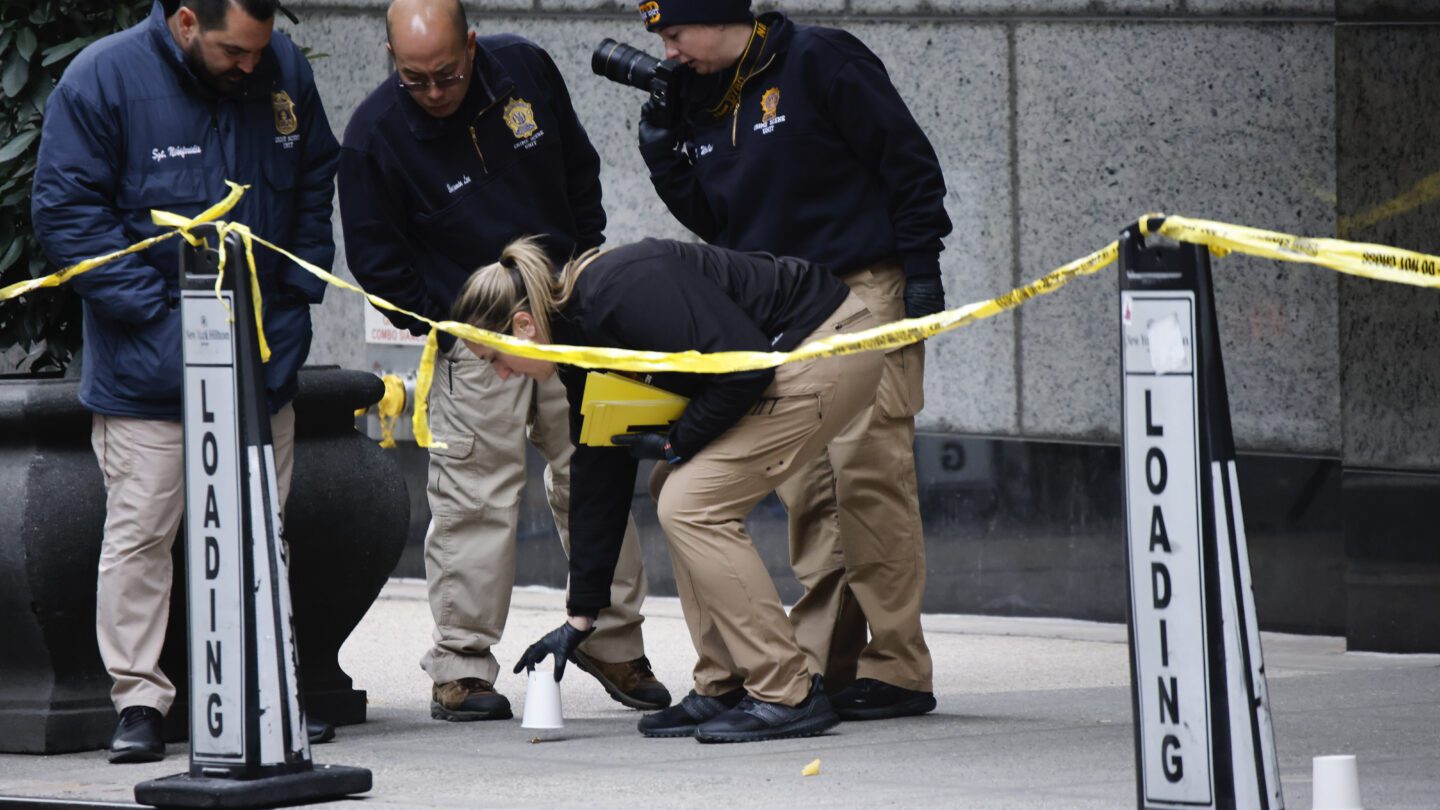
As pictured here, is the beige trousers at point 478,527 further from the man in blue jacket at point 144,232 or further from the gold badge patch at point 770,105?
the gold badge patch at point 770,105

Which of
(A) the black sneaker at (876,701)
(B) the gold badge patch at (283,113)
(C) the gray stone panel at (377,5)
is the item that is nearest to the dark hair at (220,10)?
(B) the gold badge patch at (283,113)

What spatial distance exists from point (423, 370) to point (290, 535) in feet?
3.14

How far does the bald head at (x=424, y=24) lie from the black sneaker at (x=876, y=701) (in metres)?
2.01

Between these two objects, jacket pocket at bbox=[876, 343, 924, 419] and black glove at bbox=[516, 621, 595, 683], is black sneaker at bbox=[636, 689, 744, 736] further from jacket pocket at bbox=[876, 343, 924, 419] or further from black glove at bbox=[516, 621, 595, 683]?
jacket pocket at bbox=[876, 343, 924, 419]

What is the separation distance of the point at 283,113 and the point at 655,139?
3.43ft

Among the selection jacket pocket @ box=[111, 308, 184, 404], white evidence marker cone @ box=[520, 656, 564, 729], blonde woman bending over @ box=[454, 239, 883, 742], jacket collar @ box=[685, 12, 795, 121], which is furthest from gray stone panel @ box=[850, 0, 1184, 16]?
jacket pocket @ box=[111, 308, 184, 404]

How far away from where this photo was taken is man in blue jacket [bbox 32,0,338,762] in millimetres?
5781

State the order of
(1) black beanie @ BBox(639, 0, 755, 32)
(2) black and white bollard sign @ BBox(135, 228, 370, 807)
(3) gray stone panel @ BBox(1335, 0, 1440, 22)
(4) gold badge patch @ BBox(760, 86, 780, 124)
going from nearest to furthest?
(2) black and white bollard sign @ BBox(135, 228, 370, 807) → (1) black beanie @ BBox(639, 0, 755, 32) → (4) gold badge patch @ BBox(760, 86, 780, 124) → (3) gray stone panel @ BBox(1335, 0, 1440, 22)

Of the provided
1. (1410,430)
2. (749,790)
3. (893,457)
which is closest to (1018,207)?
(1410,430)

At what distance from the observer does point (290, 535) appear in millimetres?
6328

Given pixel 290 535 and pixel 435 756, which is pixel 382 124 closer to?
pixel 290 535

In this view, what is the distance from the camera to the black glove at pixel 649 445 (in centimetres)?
579

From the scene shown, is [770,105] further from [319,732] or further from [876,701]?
[319,732]

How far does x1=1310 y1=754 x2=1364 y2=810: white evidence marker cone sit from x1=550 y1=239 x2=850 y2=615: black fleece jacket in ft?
6.01
